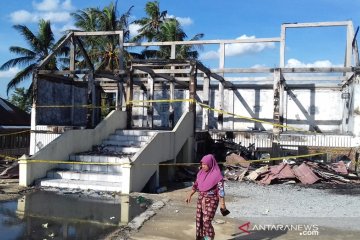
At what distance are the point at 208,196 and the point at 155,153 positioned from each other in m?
6.11

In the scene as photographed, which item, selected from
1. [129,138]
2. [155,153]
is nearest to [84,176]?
[155,153]

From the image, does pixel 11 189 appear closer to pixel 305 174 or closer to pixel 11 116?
pixel 305 174

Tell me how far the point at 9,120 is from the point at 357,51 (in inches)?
725

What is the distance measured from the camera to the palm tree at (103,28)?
34.7 metres

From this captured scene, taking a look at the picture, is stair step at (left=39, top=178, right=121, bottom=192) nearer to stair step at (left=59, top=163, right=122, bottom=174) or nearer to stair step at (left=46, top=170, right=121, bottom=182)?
stair step at (left=46, top=170, right=121, bottom=182)

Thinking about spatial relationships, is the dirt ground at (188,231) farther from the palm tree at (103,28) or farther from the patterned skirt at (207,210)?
the palm tree at (103,28)

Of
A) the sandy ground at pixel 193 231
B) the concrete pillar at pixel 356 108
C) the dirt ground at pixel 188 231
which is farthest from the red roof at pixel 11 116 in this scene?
the sandy ground at pixel 193 231

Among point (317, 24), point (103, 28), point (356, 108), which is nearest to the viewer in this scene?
point (356, 108)

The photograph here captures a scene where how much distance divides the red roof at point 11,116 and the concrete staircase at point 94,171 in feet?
42.1

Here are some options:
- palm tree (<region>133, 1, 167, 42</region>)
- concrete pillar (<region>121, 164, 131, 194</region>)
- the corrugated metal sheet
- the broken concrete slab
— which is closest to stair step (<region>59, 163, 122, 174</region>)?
concrete pillar (<region>121, 164, 131, 194</region>)

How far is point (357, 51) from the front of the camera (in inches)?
733

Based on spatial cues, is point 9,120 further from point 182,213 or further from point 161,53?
point 182,213

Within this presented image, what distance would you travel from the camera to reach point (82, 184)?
1124 cm

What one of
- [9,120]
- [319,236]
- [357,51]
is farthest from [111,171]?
[9,120]
